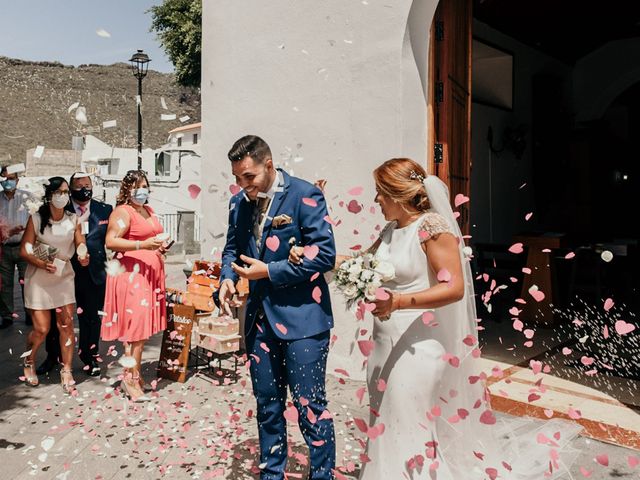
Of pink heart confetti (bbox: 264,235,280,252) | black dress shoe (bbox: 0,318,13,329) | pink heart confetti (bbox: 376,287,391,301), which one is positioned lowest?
black dress shoe (bbox: 0,318,13,329)

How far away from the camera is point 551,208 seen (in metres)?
12.3

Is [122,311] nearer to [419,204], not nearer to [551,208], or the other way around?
[419,204]

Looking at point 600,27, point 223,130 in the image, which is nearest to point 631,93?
point 600,27

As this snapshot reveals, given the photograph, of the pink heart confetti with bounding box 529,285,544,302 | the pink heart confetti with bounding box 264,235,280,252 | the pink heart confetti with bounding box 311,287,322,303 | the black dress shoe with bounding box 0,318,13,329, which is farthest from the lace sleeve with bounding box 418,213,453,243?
the black dress shoe with bounding box 0,318,13,329

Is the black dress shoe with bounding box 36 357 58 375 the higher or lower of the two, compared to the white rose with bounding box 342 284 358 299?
lower

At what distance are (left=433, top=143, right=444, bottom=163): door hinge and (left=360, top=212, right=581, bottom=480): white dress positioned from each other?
2.36m

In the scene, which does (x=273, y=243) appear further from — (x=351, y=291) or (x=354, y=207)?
(x=354, y=207)

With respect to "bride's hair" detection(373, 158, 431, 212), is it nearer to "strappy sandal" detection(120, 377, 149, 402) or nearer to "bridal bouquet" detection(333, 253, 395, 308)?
"bridal bouquet" detection(333, 253, 395, 308)

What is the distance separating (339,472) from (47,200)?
3.91 meters

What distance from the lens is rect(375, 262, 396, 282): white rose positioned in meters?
2.73

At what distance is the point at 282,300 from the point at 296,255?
0.31 m

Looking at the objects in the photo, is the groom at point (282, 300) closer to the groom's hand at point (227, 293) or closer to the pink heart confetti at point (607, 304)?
the groom's hand at point (227, 293)

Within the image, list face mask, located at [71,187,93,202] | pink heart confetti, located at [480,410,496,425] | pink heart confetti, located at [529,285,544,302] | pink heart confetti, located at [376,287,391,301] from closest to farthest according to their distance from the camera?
1. pink heart confetti, located at [376,287,391,301]
2. pink heart confetti, located at [480,410,496,425]
3. face mask, located at [71,187,93,202]
4. pink heart confetti, located at [529,285,544,302]

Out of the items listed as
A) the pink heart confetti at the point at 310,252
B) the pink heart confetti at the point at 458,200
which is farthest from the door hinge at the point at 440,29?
the pink heart confetti at the point at 310,252
